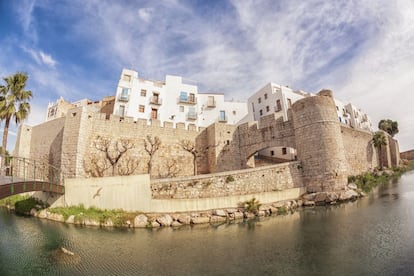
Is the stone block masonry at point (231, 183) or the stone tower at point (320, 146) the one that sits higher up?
the stone tower at point (320, 146)

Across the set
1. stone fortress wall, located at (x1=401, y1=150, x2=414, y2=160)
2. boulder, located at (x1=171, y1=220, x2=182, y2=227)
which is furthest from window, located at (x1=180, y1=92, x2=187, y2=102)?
stone fortress wall, located at (x1=401, y1=150, x2=414, y2=160)

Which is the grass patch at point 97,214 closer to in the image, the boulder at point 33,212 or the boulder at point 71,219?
the boulder at point 71,219

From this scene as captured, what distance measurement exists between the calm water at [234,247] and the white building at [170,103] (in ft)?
53.9

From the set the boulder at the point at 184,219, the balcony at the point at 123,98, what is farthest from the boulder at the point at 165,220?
the balcony at the point at 123,98

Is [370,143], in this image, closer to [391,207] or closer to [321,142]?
[321,142]

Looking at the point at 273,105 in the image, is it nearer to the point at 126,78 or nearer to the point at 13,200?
the point at 126,78

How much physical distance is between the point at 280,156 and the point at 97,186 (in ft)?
66.3

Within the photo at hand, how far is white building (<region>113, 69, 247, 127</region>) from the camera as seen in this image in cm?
2533

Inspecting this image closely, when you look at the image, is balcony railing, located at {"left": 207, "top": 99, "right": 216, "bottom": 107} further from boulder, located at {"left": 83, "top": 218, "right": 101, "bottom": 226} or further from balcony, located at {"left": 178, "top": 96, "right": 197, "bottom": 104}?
boulder, located at {"left": 83, "top": 218, "right": 101, "bottom": 226}

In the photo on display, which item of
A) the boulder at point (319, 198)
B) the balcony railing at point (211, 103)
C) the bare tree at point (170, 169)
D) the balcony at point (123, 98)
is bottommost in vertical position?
the boulder at point (319, 198)

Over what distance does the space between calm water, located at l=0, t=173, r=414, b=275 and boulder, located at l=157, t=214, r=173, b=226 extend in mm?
788

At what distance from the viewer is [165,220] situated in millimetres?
11719

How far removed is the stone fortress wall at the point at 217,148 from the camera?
14.5 m

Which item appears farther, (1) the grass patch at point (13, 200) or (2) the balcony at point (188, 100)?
(2) the balcony at point (188, 100)
